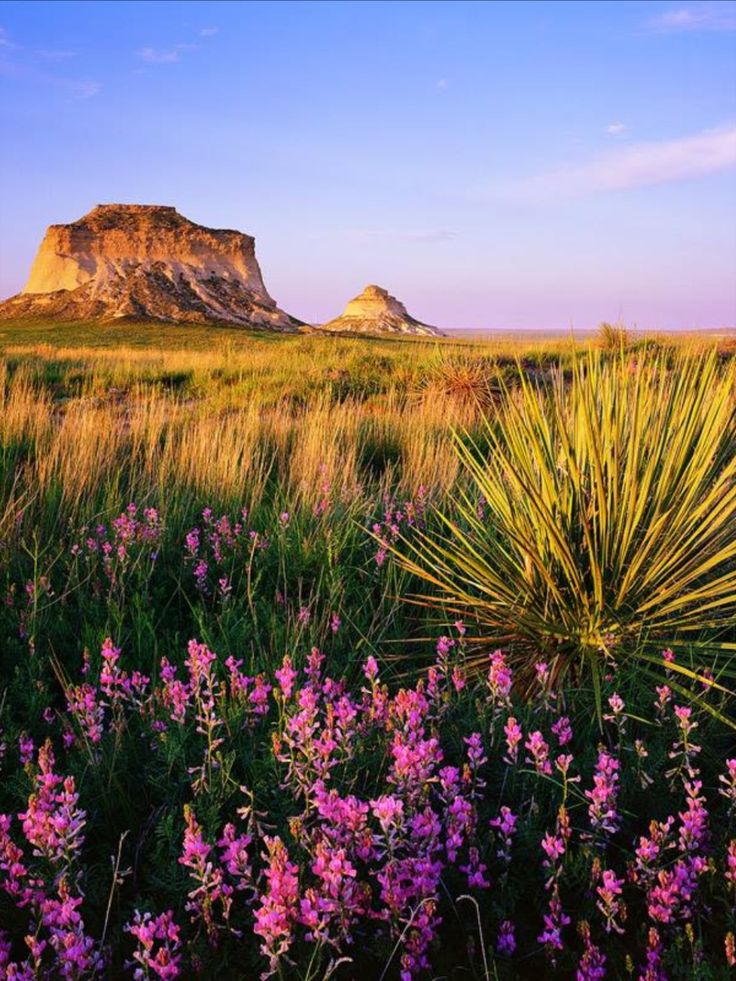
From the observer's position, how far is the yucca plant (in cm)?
284

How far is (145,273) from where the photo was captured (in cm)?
4341

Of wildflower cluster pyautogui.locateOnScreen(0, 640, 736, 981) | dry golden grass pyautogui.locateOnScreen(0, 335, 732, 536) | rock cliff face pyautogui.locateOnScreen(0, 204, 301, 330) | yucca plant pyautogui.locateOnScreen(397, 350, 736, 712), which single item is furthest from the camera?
rock cliff face pyautogui.locateOnScreen(0, 204, 301, 330)

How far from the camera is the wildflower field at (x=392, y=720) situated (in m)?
1.56

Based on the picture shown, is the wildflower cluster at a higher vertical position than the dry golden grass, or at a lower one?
lower

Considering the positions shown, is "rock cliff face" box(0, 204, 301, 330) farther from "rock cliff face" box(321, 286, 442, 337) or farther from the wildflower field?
the wildflower field

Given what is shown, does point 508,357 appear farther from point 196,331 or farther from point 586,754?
point 196,331

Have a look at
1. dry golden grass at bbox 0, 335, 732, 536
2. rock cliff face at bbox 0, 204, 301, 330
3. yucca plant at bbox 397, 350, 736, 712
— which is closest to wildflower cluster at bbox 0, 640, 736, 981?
yucca plant at bbox 397, 350, 736, 712

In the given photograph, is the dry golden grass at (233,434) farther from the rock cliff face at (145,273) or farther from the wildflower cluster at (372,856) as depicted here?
the rock cliff face at (145,273)

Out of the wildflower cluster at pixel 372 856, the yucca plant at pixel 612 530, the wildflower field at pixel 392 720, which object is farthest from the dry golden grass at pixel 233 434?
the wildflower cluster at pixel 372 856

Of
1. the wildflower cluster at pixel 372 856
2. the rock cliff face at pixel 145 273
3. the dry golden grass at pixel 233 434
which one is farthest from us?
the rock cliff face at pixel 145 273

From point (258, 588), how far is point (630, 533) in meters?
1.63

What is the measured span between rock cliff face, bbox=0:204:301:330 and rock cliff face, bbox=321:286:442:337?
25.1 ft

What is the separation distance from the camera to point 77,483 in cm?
497

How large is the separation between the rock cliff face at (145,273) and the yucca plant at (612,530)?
126ft
